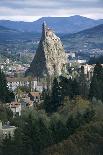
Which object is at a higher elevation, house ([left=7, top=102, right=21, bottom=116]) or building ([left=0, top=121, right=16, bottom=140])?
building ([left=0, top=121, right=16, bottom=140])

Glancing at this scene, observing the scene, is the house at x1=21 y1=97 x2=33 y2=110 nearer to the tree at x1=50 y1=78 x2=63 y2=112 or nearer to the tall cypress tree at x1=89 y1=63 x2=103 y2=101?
the tree at x1=50 y1=78 x2=63 y2=112

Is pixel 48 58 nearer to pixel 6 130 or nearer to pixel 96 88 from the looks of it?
pixel 96 88

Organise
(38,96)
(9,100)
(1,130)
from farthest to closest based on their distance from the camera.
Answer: (38,96), (9,100), (1,130)

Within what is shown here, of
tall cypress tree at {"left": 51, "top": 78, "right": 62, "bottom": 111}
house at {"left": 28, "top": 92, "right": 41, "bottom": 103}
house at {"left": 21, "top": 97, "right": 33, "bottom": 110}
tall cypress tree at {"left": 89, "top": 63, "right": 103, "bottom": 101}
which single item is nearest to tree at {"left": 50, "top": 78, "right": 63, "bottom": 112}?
tall cypress tree at {"left": 51, "top": 78, "right": 62, "bottom": 111}

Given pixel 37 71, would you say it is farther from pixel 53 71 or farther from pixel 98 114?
pixel 98 114

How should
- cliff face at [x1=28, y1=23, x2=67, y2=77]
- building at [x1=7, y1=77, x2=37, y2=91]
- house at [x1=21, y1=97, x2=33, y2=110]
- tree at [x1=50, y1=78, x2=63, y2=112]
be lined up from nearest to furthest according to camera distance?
tree at [x1=50, y1=78, x2=63, y2=112], house at [x1=21, y1=97, x2=33, y2=110], building at [x1=7, y1=77, x2=37, y2=91], cliff face at [x1=28, y1=23, x2=67, y2=77]

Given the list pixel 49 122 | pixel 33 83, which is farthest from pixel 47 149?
pixel 33 83

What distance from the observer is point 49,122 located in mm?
41312

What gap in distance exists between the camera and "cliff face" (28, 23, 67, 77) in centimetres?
10147

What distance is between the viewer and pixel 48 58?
103812mm

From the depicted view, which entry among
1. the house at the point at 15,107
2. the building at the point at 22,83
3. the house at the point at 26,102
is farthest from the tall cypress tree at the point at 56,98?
the building at the point at 22,83

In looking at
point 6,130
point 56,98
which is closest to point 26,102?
point 56,98

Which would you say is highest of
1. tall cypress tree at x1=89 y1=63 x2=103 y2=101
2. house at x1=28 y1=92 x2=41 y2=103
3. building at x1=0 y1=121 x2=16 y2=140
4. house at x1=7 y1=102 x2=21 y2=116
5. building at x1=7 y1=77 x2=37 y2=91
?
tall cypress tree at x1=89 y1=63 x2=103 y2=101

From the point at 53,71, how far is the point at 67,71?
3.56 m
